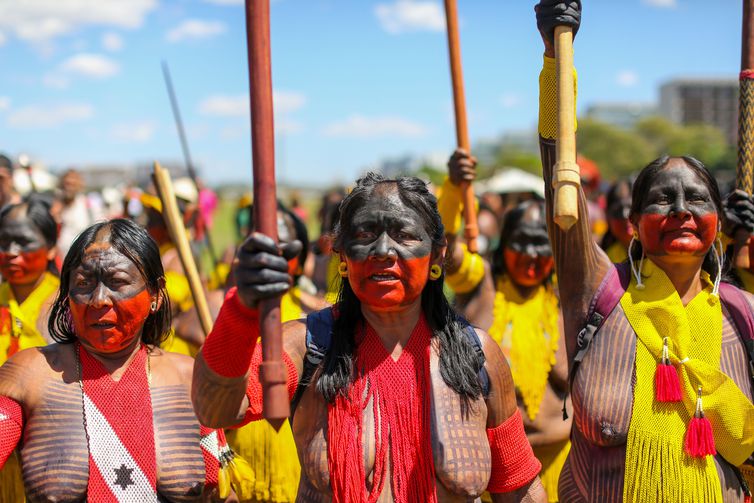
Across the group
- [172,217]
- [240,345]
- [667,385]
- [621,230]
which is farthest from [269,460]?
[621,230]

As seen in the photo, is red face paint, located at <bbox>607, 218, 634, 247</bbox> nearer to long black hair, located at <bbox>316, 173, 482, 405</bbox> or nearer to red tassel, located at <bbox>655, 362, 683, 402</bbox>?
red tassel, located at <bbox>655, 362, 683, 402</bbox>

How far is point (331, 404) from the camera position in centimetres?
262

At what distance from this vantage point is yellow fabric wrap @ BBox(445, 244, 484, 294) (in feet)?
16.2

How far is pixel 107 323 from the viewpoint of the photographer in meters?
2.97

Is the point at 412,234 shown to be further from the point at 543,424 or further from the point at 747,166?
the point at 543,424

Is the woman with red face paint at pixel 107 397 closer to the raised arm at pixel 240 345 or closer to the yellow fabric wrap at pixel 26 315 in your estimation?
the raised arm at pixel 240 345

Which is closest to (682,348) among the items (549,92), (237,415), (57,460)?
(549,92)

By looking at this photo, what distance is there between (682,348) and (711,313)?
Answer: 0.76 ft

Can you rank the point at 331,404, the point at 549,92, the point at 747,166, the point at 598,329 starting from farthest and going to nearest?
1. the point at 747,166
2. the point at 598,329
3. the point at 549,92
4. the point at 331,404

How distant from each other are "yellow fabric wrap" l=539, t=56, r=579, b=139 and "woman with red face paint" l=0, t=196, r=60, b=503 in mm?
2761

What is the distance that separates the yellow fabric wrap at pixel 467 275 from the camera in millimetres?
4926

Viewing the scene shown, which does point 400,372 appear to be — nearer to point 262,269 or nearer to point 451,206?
point 262,269

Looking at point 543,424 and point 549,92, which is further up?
point 549,92

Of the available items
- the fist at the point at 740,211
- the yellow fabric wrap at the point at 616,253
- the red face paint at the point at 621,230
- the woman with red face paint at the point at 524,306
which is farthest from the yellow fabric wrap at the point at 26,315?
the red face paint at the point at 621,230
